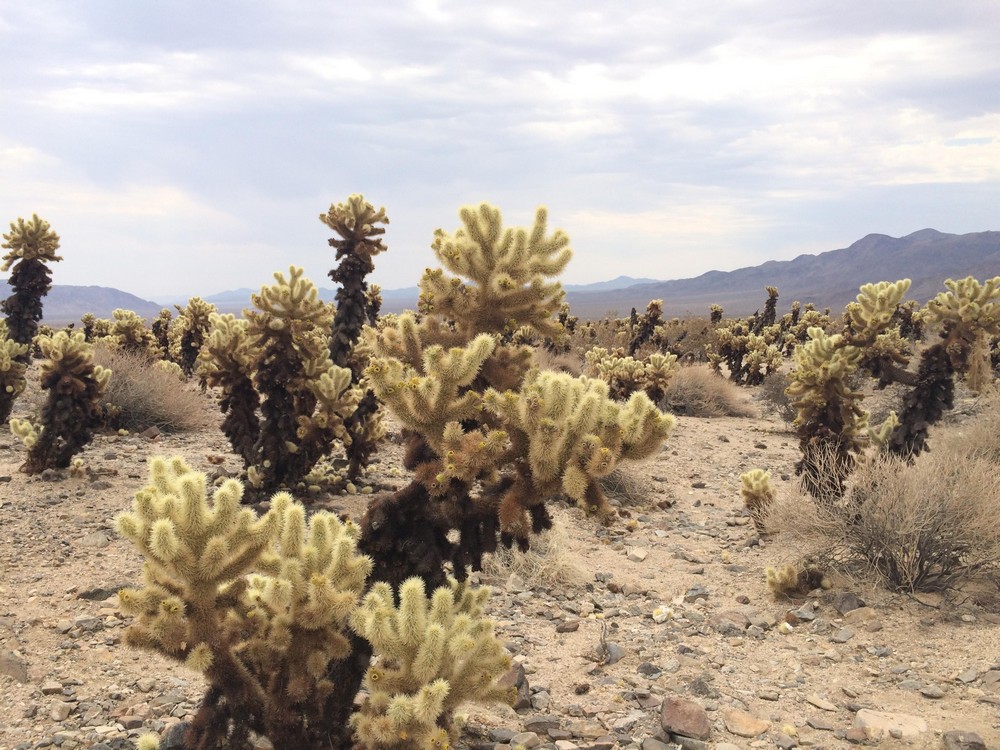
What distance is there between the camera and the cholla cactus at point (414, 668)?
2.95 m

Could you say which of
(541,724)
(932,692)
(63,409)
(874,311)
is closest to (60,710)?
(541,724)

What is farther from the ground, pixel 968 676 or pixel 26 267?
pixel 26 267

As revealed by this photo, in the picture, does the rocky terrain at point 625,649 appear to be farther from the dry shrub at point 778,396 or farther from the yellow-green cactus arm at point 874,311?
the dry shrub at point 778,396

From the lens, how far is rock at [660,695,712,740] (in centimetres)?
411

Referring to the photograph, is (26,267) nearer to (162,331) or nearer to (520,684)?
(162,331)

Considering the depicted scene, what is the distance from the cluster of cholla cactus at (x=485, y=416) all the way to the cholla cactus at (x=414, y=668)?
0.39 m

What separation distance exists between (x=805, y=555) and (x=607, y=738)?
3.36 metres

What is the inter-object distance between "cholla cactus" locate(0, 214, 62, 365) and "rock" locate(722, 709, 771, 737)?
11.7 metres

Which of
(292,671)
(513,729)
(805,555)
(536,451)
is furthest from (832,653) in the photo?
(292,671)

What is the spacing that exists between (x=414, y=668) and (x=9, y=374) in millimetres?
9833

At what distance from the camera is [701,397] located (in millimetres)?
16438

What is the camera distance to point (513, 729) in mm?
4227

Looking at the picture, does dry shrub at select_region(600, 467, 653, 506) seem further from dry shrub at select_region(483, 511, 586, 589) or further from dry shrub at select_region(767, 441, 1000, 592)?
dry shrub at select_region(767, 441, 1000, 592)

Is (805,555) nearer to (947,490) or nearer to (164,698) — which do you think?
(947,490)
